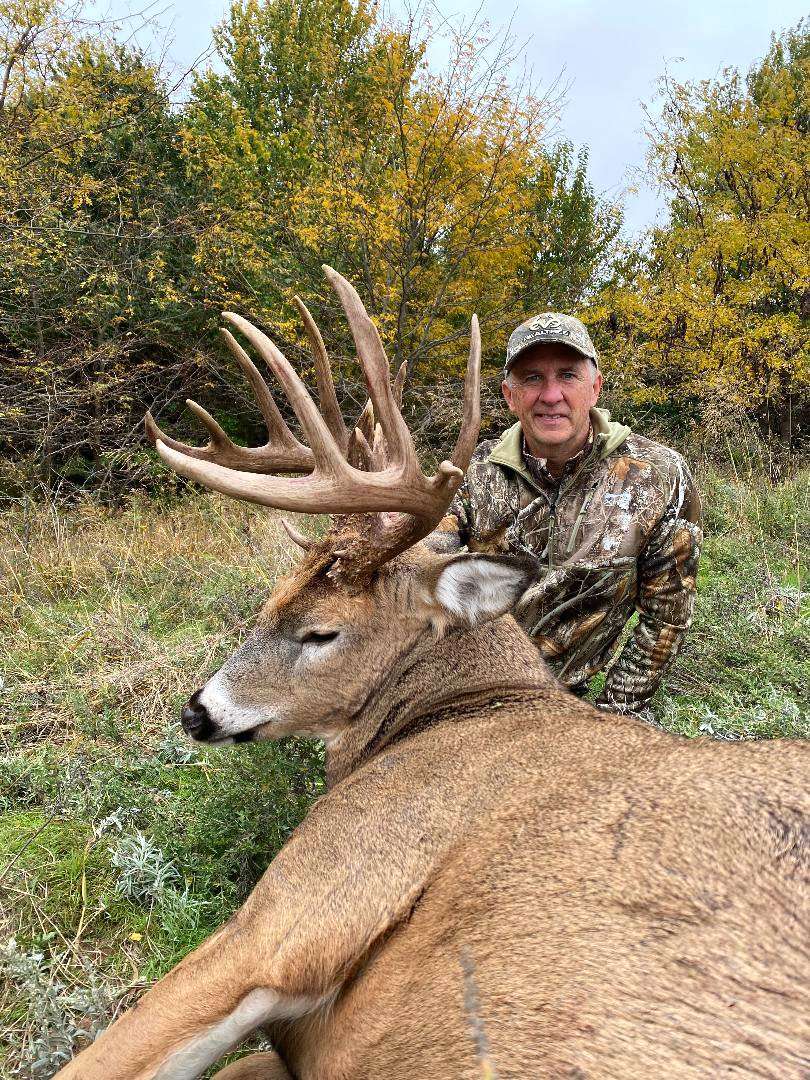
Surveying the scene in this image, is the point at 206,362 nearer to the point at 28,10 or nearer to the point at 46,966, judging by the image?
the point at 28,10

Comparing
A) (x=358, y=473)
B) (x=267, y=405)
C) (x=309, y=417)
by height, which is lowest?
(x=358, y=473)

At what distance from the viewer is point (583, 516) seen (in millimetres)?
4742

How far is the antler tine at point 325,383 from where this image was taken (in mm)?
3182

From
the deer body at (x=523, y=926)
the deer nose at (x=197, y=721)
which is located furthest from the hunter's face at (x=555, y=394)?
the deer nose at (x=197, y=721)

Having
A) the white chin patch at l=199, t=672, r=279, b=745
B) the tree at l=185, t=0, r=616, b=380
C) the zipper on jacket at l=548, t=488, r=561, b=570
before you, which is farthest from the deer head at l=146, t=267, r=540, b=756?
the tree at l=185, t=0, r=616, b=380

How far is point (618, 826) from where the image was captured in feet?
6.83

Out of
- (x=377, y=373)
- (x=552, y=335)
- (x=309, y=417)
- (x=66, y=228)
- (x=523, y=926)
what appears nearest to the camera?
(x=523, y=926)

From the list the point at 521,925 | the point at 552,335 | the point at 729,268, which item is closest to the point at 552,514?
the point at 552,335

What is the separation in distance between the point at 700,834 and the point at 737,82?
64.2ft

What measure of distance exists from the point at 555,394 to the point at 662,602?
1.50 meters

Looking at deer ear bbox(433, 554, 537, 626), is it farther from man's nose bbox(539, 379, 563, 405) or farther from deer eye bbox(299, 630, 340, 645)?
man's nose bbox(539, 379, 563, 405)

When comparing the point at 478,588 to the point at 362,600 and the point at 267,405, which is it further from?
the point at 267,405

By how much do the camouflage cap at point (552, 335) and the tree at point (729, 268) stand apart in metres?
10.6

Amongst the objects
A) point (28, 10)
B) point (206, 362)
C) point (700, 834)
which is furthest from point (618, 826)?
point (206, 362)
